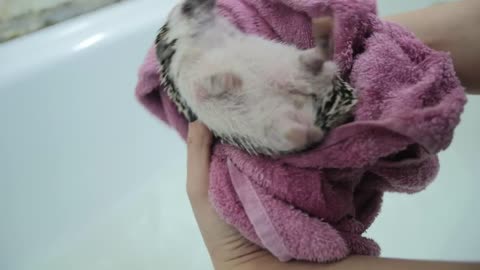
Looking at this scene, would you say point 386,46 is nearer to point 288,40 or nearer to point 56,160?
point 288,40

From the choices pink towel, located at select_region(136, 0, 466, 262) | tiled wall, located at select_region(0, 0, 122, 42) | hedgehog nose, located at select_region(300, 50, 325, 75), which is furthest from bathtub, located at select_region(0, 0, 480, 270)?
hedgehog nose, located at select_region(300, 50, 325, 75)

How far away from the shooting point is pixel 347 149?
16.8 inches

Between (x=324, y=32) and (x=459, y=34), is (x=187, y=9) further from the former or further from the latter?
(x=459, y=34)

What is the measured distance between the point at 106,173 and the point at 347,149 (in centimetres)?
88

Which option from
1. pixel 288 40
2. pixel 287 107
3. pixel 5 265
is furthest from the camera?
pixel 5 265

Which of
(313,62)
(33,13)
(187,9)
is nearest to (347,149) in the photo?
(313,62)

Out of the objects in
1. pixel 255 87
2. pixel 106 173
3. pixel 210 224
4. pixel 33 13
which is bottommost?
pixel 106 173

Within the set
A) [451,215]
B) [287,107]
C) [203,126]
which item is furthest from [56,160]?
[451,215]

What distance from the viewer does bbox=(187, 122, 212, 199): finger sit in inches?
20.1

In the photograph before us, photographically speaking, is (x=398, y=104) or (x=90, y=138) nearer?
(x=398, y=104)

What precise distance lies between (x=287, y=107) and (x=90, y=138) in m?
0.82

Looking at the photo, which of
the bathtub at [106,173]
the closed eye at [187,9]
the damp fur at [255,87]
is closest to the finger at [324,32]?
the damp fur at [255,87]

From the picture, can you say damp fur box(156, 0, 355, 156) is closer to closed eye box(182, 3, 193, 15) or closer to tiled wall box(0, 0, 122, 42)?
closed eye box(182, 3, 193, 15)

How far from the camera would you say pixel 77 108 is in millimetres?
1095
